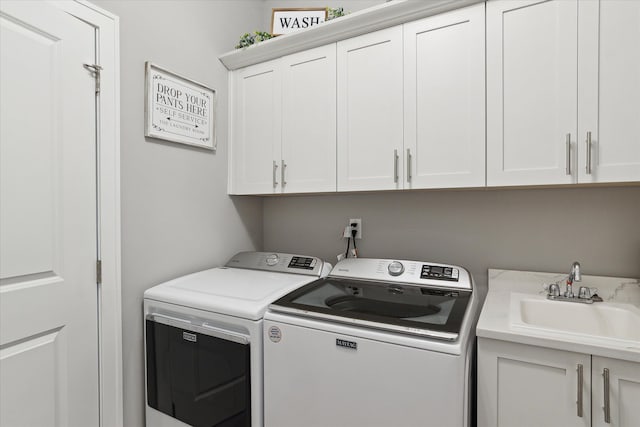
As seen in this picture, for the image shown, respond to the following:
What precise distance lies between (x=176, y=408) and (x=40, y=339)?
2.11ft

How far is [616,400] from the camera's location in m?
0.97

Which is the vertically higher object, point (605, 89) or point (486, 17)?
point (486, 17)

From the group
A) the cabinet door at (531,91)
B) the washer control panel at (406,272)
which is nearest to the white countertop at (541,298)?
the washer control panel at (406,272)

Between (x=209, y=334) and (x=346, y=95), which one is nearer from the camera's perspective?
(x=209, y=334)

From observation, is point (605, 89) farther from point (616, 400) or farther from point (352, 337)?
point (352, 337)

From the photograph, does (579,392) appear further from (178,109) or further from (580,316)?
(178,109)

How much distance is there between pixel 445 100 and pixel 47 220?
1.71 m

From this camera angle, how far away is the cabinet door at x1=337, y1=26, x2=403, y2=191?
5.27 ft

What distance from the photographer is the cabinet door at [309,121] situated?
1.78 m

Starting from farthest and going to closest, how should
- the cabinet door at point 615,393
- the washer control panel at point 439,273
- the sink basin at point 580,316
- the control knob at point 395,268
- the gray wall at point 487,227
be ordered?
the control knob at point 395,268
the washer control panel at point 439,273
the gray wall at point 487,227
the sink basin at point 580,316
the cabinet door at point 615,393

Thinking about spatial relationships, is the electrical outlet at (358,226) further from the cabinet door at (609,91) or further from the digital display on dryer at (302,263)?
the cabinet door at (609,91)

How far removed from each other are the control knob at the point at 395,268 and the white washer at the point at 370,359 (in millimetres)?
205

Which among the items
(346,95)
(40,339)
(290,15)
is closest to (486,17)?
(346,95)

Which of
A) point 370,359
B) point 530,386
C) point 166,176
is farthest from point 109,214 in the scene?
point 530,386
